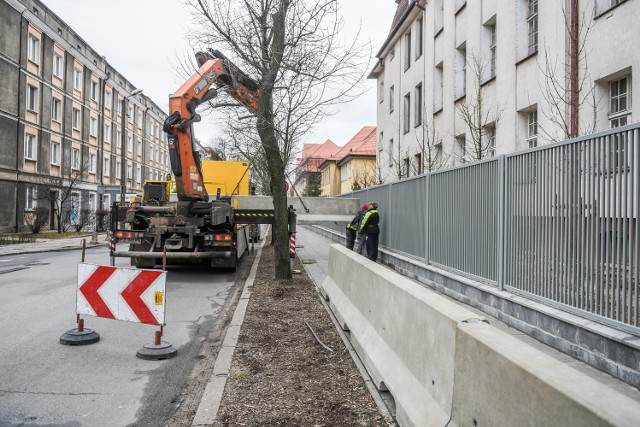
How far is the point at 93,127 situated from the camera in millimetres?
40719

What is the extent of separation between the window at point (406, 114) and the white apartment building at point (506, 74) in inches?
2.0

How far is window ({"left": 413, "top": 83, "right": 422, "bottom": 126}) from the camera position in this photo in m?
22.8

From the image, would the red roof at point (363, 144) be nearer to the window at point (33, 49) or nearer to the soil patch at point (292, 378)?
the window at point (33, 49)

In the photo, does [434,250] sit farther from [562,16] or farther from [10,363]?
[10,363]

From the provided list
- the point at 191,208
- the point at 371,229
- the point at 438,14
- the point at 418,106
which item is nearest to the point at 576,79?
the point at 371,229

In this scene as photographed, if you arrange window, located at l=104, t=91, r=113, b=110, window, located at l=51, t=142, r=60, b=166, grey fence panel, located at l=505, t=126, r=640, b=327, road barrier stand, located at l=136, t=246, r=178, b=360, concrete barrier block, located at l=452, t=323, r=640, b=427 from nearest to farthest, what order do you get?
concrete barrier block, located at l=452, t=323, r=640, b=427 < grey fence panel, located at l=505, t=126, r=640, b=327 < road barrier stand, located at l=136, t=246, r=178, b=360 < window, located at l=51, t=142, r=60, b=166 < window, located at l=104, t=91, r=113, b=110

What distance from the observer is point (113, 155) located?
45.1 metres

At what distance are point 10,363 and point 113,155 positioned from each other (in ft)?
141

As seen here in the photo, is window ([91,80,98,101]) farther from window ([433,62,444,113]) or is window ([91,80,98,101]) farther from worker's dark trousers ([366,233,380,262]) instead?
worker's dark trousers ([366,233,380,262])

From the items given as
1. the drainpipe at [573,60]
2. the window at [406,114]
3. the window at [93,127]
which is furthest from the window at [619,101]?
the window at [93,127]

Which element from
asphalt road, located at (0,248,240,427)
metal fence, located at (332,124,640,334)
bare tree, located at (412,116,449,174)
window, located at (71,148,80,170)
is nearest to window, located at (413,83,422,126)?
bare tree, located at (412,116,449,174)

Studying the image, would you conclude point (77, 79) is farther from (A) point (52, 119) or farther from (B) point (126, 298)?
(B) point (126, 298)

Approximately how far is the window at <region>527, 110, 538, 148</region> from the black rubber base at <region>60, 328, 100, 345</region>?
37.6ft

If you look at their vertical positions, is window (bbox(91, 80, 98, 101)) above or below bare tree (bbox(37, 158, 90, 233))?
above
